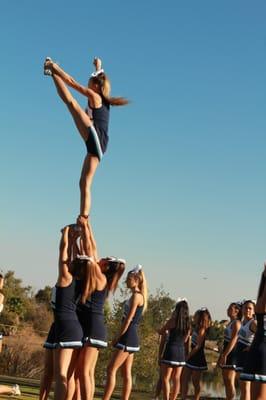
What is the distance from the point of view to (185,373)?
452 inches

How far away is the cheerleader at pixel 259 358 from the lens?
5105mm

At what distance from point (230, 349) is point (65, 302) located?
17.2 ft

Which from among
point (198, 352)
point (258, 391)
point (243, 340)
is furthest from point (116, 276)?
point (198, 352)

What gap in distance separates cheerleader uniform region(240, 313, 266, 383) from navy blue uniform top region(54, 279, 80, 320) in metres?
1.77

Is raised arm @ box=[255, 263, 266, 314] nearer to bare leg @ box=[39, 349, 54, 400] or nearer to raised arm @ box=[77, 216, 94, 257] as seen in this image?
raised arm @ box=[77, 216, 94, 257]

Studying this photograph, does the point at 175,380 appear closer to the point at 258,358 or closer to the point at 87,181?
the point at 258,358

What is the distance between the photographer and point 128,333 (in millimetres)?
8641

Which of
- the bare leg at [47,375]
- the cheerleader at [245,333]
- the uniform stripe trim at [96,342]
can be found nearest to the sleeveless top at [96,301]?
the uniform stripe trim at [96,342]

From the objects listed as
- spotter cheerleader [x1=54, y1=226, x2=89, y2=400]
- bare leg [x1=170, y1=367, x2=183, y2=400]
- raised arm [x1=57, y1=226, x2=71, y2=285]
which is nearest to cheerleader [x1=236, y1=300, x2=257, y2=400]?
bare leg [x1=170, y1=367, x2=183, y2=400]

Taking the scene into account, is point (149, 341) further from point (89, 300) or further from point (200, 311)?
point (89, 300)

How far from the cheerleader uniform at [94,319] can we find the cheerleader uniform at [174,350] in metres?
3.69

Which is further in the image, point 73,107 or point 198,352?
point 198,352

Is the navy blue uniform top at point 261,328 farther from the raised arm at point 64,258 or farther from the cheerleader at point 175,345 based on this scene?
the cheerleader at point 175,345

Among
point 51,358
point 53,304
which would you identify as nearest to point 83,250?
point 53,304
